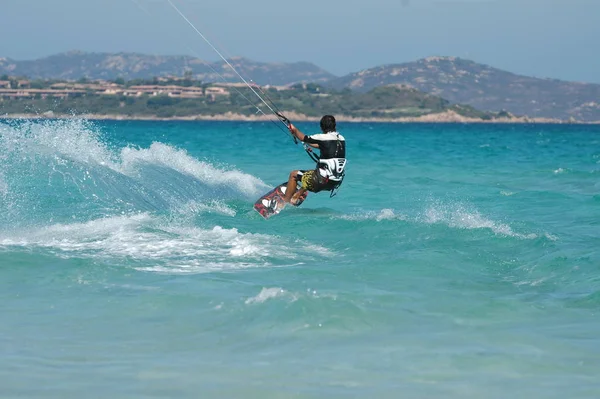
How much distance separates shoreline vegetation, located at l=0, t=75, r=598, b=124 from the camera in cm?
14438

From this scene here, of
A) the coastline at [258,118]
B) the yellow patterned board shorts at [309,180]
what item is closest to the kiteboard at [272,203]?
the yellow patterned board shorts at [309,180]

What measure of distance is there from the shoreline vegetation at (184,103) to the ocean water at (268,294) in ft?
372

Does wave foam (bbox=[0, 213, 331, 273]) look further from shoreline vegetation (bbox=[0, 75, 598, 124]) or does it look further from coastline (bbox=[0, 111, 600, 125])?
coastline (bbox=[0, 111, 600, 125])

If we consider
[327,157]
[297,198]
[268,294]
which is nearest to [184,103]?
[297,198]

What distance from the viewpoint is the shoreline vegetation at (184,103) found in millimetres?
144375

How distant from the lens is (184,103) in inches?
6649

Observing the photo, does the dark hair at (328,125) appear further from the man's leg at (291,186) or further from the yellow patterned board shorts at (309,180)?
the man's leg at (291,186)

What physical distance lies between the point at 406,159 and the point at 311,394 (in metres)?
33.6

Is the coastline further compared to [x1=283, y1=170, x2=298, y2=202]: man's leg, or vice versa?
the coastline

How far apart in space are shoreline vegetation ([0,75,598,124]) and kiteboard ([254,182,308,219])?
11424 centimetres

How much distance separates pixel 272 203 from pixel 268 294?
5.96 meters

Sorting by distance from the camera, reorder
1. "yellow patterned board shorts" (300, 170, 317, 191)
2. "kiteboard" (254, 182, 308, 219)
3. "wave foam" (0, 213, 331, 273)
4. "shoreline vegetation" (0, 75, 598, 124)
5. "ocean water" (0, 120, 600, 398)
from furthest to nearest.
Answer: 1. "shoreline vegetation" (0, 75, 598, 124)
2. "kiteboard" (254, 182, 308, 219)
3. "yellow patterned board shorts" (300, 170, 317, 191)
4. "wave foam" (0, 213, 331, 273)
5. "ocean water" (0, 120, 600, 398)

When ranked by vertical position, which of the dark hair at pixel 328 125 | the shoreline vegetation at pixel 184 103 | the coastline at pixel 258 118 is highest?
the dark hair at pixel 328 125

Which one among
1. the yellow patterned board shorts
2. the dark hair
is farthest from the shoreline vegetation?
the dark hair
